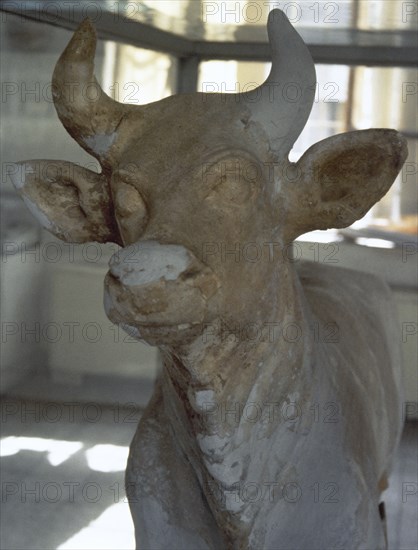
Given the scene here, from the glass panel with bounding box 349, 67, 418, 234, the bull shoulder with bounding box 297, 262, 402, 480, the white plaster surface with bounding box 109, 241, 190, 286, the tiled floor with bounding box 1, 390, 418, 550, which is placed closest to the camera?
the white plaster surface with bounding box 109, 241, 190, 286

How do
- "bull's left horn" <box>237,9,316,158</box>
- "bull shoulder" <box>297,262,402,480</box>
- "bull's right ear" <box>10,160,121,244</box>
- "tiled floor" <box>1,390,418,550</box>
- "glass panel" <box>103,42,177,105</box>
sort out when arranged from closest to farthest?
1. "bull's left horn" <box>237,9,316,158</box>
2. "bull's right ear" <box>10,160,121,244</box>
3. "bull shoulder" <box>297,262,402,480</box>
4. "tiled floor" <box>1,390,418,550</box>
5. "glass panel" <box>103,42,177,105</box>

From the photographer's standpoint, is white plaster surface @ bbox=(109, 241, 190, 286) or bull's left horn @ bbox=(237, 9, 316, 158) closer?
white plaster surface @ bbox=(109, 241, 190, 286)

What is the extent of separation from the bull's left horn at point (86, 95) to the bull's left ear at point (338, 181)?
34cm

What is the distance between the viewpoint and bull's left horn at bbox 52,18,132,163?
174cm

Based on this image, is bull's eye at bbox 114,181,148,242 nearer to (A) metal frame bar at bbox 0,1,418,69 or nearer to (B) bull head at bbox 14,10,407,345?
(B) bull head at bbox 14,10,407,345

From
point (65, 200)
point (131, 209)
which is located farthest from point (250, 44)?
point (131, 209)

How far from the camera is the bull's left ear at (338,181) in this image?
171 cm

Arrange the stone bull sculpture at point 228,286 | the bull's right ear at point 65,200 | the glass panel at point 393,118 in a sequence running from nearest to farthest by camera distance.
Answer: the stone bull sculpture at point 228,286
the bull's right ear at point 65,200
the glass panel at point 393,118

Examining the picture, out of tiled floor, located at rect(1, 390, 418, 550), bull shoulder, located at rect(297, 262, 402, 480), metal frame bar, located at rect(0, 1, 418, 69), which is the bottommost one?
tiled floor, located at rect(1, 390, 418, 550)

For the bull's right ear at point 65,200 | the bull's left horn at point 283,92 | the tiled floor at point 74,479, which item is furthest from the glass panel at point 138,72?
the bull's left horn at point 283,92

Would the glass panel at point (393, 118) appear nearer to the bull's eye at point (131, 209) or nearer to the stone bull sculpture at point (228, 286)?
the stone bull sculpture at point (228, 286)

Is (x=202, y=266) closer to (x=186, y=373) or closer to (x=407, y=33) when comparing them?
(x=186, y=373)

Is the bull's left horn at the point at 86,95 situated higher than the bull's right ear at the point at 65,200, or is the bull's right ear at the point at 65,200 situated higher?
the bull's left horn at the point at 86,95

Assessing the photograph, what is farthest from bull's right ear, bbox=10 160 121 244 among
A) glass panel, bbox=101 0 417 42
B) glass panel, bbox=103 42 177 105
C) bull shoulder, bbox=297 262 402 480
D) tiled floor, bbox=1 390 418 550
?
glass panel, bbox=103 42 177 105
